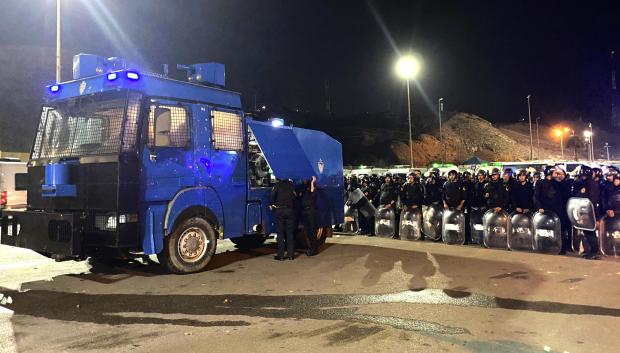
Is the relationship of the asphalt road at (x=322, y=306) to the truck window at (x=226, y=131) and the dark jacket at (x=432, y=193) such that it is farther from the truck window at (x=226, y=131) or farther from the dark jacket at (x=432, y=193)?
the dark jacket at (x=432, y=193)

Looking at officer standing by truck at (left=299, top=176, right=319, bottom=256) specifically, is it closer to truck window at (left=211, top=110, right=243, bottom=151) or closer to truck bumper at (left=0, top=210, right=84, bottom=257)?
truck window at (left=211, top=110, right=243, bottom=151)

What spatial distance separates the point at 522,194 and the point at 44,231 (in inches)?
372

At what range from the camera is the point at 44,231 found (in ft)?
24.4

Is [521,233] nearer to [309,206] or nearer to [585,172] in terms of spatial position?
[585,172]

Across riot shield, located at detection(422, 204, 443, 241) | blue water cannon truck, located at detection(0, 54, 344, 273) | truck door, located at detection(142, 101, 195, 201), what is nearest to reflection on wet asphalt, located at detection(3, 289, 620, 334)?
blue water cannon truck, located at detection(0, 54, 344, 273)

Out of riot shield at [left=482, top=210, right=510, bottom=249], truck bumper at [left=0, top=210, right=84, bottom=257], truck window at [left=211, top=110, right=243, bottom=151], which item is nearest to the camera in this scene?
truck bumper at [left=0, top=210, right=84, bottom=257]

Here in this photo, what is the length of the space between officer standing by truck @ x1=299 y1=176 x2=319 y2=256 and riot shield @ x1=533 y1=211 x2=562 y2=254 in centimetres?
479

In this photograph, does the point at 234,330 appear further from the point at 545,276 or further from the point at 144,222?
the point at 545,276

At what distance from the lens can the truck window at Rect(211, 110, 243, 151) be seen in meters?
8.48

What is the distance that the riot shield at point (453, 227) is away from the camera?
37.3 ft

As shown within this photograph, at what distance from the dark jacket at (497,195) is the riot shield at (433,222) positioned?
141cm

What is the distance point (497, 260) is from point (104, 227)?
7.28 meters

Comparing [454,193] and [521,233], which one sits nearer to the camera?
[521,233]

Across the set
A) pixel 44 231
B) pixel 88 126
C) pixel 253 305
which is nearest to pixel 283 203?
pixel 253 305
